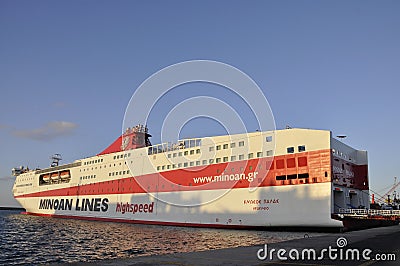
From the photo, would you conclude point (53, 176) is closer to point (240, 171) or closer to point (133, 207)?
point (133, 207)

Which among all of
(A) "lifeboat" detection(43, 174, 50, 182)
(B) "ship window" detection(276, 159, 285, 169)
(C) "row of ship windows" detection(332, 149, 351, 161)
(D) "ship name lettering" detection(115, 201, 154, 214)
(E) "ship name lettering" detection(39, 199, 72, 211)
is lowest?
(E) "ship name lettering" detection(39, 199, 72, 211)

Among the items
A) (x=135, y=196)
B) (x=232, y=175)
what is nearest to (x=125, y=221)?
(x=135, y=196)

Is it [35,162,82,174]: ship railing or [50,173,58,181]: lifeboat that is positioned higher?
[35,162,82,174]: ship railing

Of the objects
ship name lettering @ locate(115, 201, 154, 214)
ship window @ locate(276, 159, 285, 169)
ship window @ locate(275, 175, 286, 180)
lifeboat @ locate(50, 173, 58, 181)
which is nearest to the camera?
ship window @ locate(275, 175, 286, 180)

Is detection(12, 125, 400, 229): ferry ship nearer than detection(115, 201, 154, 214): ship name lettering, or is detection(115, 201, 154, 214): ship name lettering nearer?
detection(12, 125, 400, 229): ferry ship

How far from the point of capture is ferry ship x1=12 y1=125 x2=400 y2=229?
27.5 meters

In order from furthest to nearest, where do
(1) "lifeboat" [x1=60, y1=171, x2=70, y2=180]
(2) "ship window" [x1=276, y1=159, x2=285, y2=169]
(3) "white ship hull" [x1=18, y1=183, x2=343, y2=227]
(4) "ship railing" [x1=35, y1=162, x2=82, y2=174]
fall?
(1) "lifeboat" [x1=60, y1=171, x2=70, y2=180] → (4) "ship railing" [x1=35, y1=162, x2=82, y2=174] → (2) "ship window" [x1=276, y1=159, x2=285, y2=169] → (3) "white ship hull" [x1=18, y1=183, x2=343, y2=227]

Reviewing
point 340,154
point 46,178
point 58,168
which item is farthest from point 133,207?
point 46,178

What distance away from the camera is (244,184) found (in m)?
30.9

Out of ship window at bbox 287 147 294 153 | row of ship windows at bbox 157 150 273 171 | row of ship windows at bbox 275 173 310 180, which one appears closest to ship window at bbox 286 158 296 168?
ship window at bbox 287 147 294 153

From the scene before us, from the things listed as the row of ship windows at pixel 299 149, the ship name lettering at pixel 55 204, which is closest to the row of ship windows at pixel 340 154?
the row of ship windows at pixel 299 149

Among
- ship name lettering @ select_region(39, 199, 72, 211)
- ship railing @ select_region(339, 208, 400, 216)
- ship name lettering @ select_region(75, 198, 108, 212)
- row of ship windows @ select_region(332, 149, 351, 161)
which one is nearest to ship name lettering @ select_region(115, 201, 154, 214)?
ship name lettering @ select_region(75, 198, 108, 212)

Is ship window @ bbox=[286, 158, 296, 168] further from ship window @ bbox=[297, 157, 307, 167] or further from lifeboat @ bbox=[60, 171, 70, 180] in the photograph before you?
lifeboat @ bbox=[60, 171, 70, 180]

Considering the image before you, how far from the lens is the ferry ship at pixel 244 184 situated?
90.4 feet
